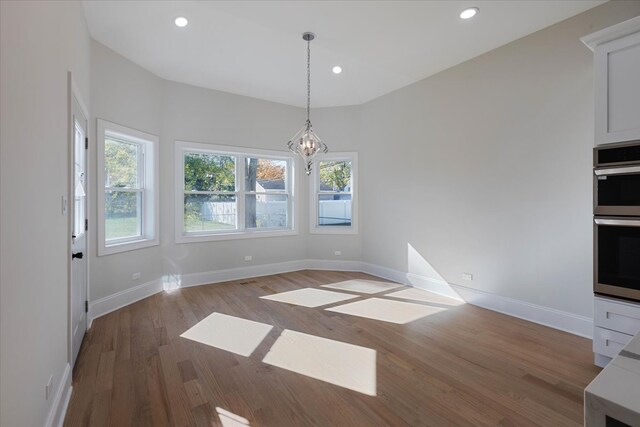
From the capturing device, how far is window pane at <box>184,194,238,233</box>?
4902mm

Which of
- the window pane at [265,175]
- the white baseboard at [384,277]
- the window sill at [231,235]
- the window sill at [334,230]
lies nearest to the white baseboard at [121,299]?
the white baseboard at [384,277]

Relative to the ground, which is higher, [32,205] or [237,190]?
[237,190]

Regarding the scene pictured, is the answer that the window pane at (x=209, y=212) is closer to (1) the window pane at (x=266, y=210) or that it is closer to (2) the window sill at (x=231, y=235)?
(2) the window sill at (x=231, y=235)

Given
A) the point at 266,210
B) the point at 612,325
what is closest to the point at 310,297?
the point at 266,210

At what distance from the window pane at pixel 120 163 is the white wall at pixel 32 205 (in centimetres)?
178

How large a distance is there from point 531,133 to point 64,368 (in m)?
4.74

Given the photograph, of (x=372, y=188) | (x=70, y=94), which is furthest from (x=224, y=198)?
(x=70, y=94)

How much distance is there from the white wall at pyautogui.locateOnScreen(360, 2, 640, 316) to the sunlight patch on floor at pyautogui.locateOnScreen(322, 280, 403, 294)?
40 centimetres

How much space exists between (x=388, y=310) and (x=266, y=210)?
9.72 feet

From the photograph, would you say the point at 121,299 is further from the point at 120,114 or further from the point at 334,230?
the point at 334,230

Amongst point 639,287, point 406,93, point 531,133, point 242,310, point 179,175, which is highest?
point 406,93

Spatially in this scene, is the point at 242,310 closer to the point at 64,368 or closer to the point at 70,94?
the point at 64,368

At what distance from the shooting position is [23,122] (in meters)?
1.41

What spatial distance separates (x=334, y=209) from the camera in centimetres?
598
